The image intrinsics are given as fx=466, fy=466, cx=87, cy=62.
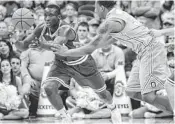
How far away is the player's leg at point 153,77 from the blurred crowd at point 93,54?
209cm

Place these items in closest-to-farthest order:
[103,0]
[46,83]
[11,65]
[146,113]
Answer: [103,0], [46,83], [146,113], [11,65]

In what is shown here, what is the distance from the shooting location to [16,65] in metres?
8.74

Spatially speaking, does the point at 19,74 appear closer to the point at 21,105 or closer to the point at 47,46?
the point at 21,105

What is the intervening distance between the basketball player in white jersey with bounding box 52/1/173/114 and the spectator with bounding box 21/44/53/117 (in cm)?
293

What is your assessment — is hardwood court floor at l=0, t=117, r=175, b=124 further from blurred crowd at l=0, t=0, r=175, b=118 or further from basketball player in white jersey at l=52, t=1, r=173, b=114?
basketball player in white jersey at l=52, t=1, r=173, b=114

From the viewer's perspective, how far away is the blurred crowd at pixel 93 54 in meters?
8.29

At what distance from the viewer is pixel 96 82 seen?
7.24m

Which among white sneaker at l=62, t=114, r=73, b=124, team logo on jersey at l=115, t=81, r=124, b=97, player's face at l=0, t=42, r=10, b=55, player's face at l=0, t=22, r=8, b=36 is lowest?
white sneaker at l=62, t=114, r=73, b=124

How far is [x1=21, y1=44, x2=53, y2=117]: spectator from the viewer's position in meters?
8.49

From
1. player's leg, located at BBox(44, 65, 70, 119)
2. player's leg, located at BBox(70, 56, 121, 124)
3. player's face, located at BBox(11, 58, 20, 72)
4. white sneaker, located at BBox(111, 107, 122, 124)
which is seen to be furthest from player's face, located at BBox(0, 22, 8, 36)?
white sneaker, located at BBox(111, 107, 122, 124)

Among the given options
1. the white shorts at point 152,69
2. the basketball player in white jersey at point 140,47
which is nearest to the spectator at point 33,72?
the basketball player in white jersey at point 140,47

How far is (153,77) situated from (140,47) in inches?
16.9

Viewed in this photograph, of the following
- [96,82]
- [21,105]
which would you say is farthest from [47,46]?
[21,105]

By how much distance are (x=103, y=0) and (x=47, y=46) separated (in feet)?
3.06
